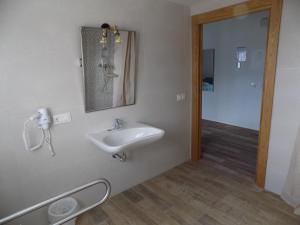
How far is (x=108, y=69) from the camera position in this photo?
6.83 feet

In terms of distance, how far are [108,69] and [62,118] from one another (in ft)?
2.18

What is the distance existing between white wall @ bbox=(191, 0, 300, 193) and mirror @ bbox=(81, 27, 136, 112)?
1.55 m

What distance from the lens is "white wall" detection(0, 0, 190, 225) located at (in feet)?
5.25

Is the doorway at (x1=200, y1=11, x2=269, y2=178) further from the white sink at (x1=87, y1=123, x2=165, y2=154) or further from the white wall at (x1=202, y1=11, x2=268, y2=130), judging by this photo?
the white sink at (x1=87, y1=123, x2=165, y2=154)

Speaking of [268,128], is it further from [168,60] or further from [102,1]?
[102,1]

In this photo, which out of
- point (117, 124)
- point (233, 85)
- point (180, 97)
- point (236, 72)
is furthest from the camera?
point (233, 85)

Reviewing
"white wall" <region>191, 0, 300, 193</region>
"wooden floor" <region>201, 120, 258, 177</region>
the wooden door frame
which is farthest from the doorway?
"white wall" <region>191, 0, 300, 193</region>

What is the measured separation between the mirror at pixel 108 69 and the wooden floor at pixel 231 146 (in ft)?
6.14

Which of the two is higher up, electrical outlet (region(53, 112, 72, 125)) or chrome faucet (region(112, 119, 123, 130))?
electrical outlet (region(53, 112, 72, 125))

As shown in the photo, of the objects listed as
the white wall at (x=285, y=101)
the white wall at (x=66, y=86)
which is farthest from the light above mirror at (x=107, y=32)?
the white wall at (x=285, y=101)

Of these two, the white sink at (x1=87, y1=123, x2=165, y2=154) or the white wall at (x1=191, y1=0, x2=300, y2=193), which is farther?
the white wall at (x1=191, y1=0, x2=300, y2=193)

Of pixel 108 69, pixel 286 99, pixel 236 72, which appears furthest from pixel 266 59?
pixel 236 72

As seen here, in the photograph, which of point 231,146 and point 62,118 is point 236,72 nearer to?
point 231,146

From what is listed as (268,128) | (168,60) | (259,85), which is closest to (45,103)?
(168,60)
